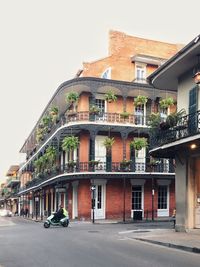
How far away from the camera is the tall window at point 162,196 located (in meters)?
35.4

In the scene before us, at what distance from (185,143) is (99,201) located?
708 inches

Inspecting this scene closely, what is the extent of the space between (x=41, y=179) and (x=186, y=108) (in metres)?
28.5

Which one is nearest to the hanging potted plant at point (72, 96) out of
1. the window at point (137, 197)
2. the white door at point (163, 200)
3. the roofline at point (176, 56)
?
the window at point (137, 197)

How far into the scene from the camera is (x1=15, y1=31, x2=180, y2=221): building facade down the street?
32.8 meters

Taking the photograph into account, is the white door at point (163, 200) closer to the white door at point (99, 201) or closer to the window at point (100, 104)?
the white door at point (99, 201)

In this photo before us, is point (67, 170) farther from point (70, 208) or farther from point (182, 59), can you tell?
point (182, 59)

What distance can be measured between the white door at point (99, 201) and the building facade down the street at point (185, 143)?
1433 centimetres

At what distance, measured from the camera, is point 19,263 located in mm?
9797

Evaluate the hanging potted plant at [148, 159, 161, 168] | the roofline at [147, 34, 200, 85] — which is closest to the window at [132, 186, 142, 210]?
the hanging potted plant at [148, 159, 161, 168]

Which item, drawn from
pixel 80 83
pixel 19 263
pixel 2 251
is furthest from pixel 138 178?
pixel 19 263

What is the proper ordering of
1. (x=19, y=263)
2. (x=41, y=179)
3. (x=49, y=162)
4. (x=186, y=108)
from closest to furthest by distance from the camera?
(x=19, y=263) < (x=186, y=108) < (x=49, y=162) < (x=41, y=179)

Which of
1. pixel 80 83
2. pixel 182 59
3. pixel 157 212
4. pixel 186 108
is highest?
pixel 80 83

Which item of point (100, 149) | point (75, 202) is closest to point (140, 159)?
point (100, 149)

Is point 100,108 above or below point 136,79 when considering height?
below
